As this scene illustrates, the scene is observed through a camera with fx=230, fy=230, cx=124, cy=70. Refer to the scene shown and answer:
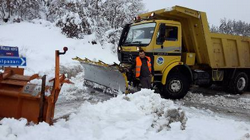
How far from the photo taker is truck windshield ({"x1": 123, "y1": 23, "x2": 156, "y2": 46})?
649 centimetres

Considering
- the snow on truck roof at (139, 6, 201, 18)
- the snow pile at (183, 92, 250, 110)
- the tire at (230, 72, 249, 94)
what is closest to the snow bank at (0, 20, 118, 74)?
the snow on truck roof at (139, 6, 201, 18)

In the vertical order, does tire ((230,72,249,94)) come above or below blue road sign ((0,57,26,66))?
below

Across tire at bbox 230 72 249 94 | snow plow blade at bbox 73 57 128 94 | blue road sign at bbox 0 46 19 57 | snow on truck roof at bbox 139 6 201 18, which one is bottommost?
tire at bbox 230 72 249 94

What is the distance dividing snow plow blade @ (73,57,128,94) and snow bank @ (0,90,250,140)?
1.35m

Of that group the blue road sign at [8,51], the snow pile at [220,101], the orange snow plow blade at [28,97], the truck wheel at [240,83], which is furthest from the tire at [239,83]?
the blue road sign at [8,51]

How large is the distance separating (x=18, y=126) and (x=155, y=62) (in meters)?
4.11

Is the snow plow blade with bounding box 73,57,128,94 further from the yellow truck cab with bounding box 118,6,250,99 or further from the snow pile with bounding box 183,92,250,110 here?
the snow pile with bounding box 183,92,250,110

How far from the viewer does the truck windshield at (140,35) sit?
6492 mm

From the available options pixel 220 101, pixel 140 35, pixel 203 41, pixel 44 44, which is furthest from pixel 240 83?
pixel 44 44

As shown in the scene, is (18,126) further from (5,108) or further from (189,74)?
(189,74)

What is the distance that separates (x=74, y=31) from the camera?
1591 centimetres

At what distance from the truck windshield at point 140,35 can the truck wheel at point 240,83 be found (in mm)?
4232

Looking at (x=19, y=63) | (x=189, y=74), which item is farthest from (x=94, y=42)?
(x=19, y=63)

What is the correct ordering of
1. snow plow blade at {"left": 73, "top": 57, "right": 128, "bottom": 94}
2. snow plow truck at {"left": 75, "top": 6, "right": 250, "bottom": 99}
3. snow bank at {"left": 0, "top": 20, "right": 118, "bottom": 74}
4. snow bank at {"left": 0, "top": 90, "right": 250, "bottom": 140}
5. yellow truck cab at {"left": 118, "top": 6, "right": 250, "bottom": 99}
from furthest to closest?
snow bank at {"left": 0, "top": 20, "right": 118, "bottom": 74} < yellow truck cab at {"left": 118, "top": 6, "right": 250, "bottom": 99} < snow plow truck at {"left": 75, "top": 6, "right": 250, "bottom": 99} < snow plow blade at {"left": 73, "top": 57, "right": 128, "bottom": 94} < snow bank at {"left": 0, "top": 90, "right": 250, "bottom": 140}
